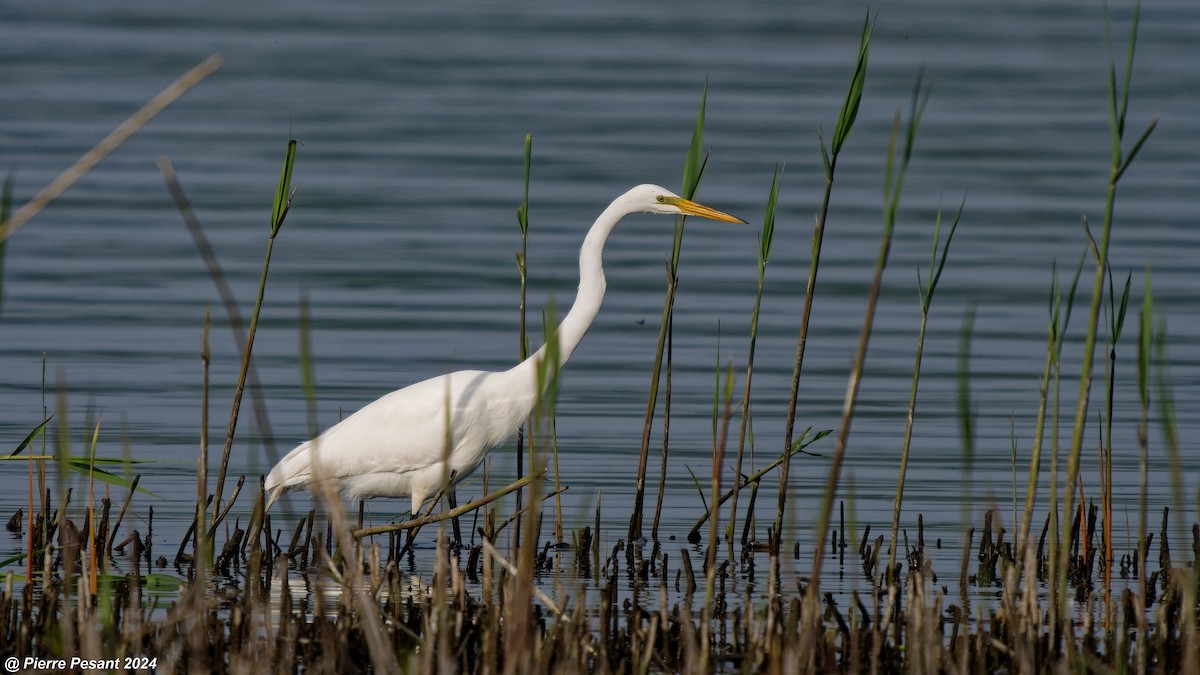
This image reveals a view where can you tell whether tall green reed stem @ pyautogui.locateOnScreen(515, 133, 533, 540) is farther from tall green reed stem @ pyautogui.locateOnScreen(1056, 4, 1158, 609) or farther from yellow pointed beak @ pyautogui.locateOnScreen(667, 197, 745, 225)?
tall green reed stem @ pyautogui.locateOnScreen(1056, 4, 1158, 609)

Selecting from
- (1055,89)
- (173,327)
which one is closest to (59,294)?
(173,327)

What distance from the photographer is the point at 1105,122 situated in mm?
22359

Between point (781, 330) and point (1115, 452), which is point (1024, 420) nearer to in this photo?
point (1115, 452)

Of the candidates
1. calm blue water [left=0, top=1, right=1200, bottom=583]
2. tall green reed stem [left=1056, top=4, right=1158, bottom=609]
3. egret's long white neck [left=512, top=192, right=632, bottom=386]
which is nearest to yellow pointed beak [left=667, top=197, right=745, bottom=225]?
egret's long white neck [left=512, top=192, right=632, bottom=386]

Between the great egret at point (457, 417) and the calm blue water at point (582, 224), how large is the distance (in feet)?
1.90

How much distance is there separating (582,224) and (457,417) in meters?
8.42

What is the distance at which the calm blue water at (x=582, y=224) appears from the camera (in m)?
9.64

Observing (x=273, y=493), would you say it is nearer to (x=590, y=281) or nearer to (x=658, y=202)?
(x=590, y=281)

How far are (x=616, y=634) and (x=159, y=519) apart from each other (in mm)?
3050

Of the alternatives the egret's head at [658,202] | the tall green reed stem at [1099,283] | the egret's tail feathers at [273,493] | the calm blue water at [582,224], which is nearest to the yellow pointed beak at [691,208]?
the egret's head at [658,202]

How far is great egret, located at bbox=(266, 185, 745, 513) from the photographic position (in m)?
7.41

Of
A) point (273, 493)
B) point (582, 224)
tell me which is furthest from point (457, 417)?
point (582, 224)

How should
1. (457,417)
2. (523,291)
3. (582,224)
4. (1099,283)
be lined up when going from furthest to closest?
(582,224), (457,417), (523,291), (1099,283)

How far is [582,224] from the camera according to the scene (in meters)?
15.7
